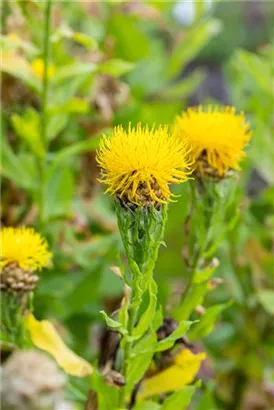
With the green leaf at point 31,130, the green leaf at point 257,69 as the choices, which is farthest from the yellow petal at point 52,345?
the green leaf at point 257,69

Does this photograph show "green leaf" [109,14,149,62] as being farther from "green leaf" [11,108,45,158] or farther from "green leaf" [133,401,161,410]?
"green leaf" [133,401,161,410]

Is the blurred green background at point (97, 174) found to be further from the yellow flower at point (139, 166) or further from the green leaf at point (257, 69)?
the yellow flower at point (139, 166)

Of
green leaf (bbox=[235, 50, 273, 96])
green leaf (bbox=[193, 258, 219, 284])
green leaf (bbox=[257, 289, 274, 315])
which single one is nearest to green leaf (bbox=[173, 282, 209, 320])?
green leaf (bbox=[193, 258, 219, 284])

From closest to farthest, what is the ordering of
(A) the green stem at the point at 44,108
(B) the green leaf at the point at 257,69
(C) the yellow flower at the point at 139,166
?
(C) the yellow flower at the point at 139,166 → (A) the green stem at the point at 44,108 → (B) the green leaf at the point at 257,69

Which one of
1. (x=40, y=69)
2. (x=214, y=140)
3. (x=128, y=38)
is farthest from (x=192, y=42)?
(x=214, y=140)

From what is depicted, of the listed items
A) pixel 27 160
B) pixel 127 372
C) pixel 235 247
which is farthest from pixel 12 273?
pixel 235 247

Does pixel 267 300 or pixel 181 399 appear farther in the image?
pixel 267 300

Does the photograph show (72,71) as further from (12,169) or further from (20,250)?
(20,250)
